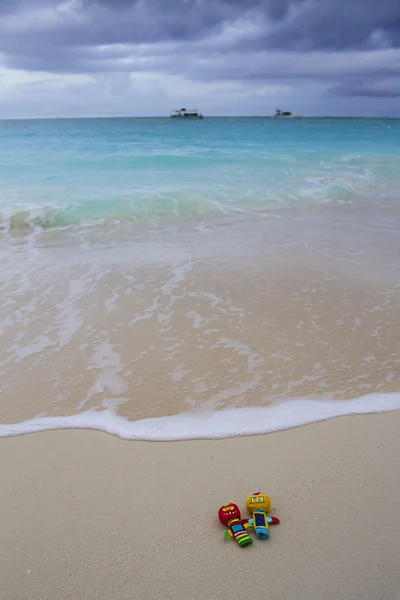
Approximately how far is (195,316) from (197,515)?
3278 millimetres

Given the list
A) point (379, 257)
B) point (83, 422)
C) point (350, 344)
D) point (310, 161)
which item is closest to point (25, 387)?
point (83, 422)

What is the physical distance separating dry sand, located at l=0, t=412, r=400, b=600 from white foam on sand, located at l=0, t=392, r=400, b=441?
99mm

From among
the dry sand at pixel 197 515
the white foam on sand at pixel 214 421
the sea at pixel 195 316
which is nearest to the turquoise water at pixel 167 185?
the sea at pixel 195 316

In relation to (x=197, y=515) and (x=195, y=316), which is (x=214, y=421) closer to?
(x=197, y=515)

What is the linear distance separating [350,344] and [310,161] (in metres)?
22.9

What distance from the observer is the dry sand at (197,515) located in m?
2.55

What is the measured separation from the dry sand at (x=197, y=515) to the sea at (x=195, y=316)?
0.28 metres

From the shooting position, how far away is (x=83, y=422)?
4004mm

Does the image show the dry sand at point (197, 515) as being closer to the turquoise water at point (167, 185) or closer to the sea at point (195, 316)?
the sea at point (195, 316)

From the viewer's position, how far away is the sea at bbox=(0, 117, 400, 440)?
13.9 feet

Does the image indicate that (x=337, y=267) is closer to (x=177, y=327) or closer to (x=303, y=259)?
(x=303, y=259)

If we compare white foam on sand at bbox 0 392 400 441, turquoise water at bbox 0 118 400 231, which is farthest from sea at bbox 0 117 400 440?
turquoise water at bbox 0 118 400 231

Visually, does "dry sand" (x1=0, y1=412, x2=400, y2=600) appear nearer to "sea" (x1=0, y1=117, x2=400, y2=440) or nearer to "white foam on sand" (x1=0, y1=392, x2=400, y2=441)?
Answer: "white foam on sand" (x1=0, y1=392, x2=400, y2=441)

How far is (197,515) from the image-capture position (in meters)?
2.99
